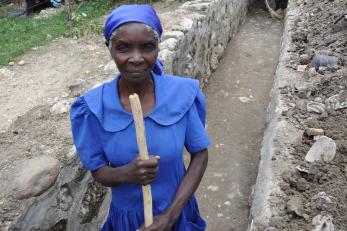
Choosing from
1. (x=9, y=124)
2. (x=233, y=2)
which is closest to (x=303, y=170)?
(x=9, y=124)

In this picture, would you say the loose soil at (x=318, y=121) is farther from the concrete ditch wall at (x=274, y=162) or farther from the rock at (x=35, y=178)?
the rock at (x=35, y=178)

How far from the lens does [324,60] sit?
374 cm

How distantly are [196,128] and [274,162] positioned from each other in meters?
1.01

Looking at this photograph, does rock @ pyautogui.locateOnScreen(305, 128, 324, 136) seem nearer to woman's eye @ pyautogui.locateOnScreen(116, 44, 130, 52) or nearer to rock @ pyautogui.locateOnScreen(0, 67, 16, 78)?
woman's eye @ pyautogui.locateOnScreen(116, 44, 130, 52)

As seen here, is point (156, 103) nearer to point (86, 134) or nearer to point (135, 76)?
point (135, 76)

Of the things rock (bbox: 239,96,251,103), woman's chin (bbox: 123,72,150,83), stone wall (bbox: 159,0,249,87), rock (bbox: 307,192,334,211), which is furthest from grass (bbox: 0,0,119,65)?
rock (bbox: 307,192,334,211)

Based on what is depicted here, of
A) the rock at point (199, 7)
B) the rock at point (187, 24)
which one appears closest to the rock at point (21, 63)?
the rock at point (187, 24)

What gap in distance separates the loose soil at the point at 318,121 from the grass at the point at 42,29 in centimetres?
282

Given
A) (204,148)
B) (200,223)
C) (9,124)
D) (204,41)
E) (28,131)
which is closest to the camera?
(204,148)

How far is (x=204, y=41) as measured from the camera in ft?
17.2

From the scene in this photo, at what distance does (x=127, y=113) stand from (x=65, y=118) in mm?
1548

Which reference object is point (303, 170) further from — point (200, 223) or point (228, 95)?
point (228, 95)

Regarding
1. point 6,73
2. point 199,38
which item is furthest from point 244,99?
point 6,73

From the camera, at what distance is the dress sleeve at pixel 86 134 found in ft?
5.38
